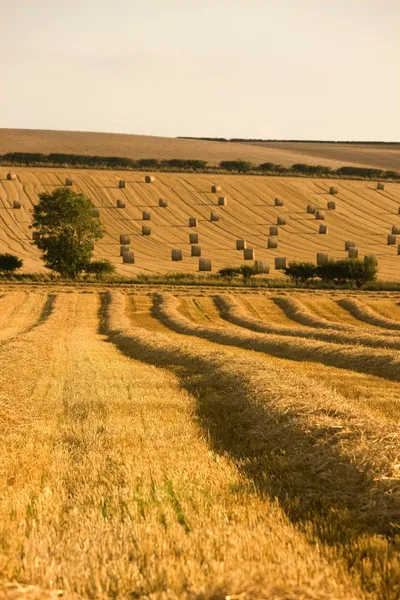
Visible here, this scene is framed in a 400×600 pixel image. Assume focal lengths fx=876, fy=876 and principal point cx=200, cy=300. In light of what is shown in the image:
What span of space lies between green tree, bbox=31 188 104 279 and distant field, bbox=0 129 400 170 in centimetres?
4538

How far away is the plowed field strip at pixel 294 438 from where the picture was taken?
7.65m

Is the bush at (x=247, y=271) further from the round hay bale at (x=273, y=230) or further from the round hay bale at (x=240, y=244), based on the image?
the round hay bale at (x=273, y=230)

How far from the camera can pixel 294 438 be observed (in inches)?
396

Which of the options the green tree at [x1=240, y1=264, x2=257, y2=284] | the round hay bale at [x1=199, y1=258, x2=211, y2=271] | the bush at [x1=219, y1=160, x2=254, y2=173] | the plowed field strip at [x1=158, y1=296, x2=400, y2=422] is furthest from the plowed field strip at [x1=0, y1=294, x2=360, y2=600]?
the bush at [x1=219, y1=160, x2=254, y2=173]

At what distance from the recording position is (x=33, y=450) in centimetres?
996

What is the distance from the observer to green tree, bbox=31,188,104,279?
5550cm

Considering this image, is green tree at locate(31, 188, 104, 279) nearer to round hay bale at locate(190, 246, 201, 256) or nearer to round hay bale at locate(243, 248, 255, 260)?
round hay bale at locate(190, 246, 201, 256)

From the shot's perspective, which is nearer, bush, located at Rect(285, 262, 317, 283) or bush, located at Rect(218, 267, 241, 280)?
bush, located at Rect(285, 262, 317, 283)

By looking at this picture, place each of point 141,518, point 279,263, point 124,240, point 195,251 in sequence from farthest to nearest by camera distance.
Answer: point 124,240, point 195,251, point 279,263, point 141,518

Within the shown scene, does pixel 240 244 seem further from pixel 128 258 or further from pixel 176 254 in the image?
pixel 128 258

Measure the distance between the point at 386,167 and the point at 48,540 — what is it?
359 ft

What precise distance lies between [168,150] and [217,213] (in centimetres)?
3566

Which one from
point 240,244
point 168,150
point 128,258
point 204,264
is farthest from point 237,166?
point 204,264

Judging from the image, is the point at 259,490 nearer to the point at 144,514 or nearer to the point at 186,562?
the point at 144,514
